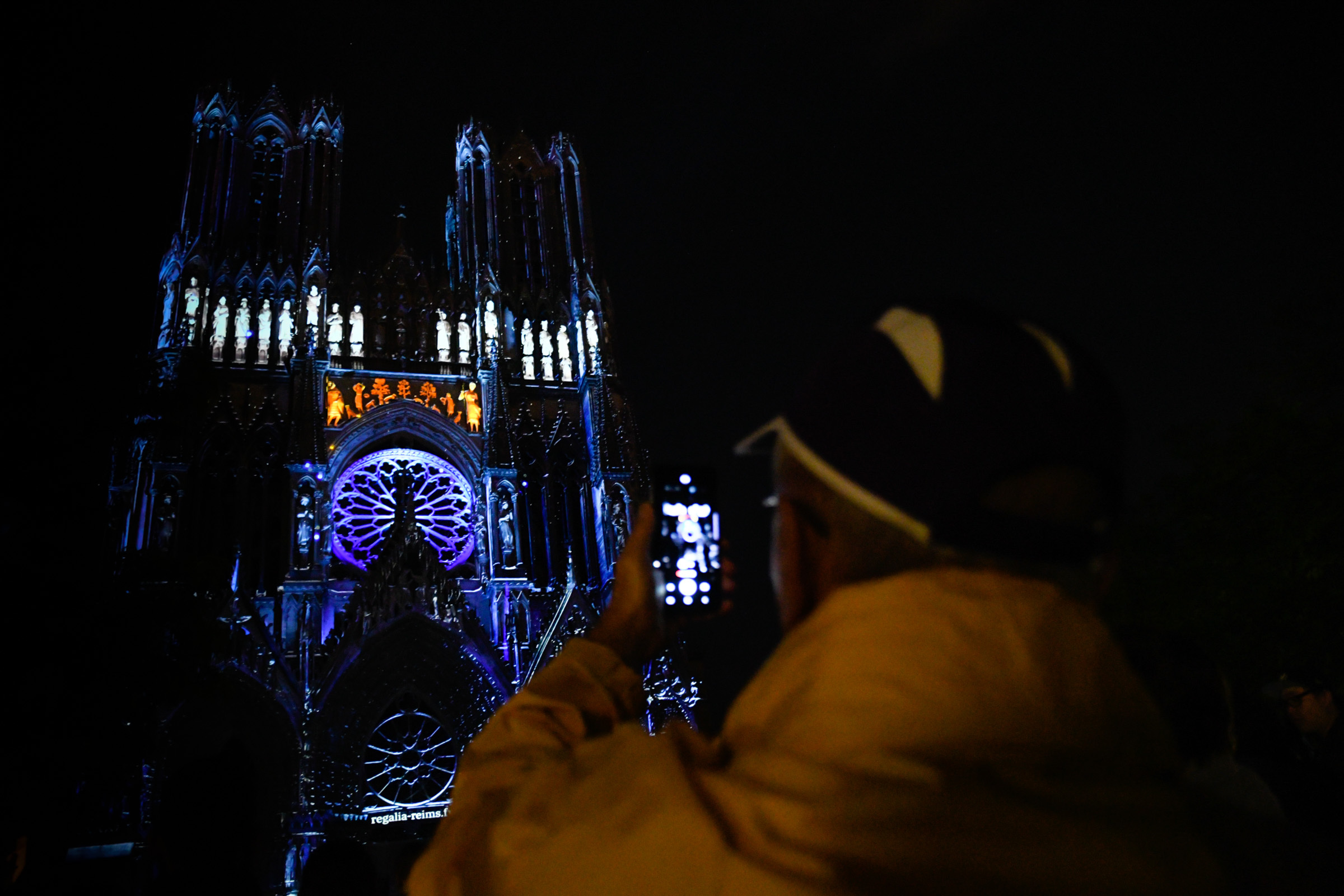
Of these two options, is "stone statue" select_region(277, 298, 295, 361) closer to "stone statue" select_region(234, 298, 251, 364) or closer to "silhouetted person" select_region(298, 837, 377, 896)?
"stone statue" select_region(234, 298, 251, 364)

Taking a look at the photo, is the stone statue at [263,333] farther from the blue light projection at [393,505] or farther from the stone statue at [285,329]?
the blue light projection at [393,505]

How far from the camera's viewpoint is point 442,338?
23.3 metres

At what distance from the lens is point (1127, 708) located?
0.84 m

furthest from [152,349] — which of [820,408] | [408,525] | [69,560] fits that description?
[820,408]

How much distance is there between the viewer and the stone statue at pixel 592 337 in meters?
23.2

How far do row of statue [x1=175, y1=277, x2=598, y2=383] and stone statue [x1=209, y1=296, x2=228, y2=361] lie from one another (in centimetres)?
1

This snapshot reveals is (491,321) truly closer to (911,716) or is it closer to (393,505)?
(393,505)

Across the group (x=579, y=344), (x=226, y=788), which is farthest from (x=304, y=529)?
(x=226, y=788)

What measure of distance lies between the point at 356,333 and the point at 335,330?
1.67ft

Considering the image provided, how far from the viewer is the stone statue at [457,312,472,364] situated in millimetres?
23109

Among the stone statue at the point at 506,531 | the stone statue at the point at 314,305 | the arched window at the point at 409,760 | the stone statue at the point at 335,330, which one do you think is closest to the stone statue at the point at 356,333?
the stone statue at the point at 335,330

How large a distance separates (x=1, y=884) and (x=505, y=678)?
539 inches

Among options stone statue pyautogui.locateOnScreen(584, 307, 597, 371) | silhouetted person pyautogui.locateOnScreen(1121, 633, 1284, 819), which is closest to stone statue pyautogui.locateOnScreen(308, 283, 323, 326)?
stone statue pyautogui.locateOnScreen(584, 307, 597, 371)

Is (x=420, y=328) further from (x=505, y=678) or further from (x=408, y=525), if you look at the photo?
(x=505, y=678)
